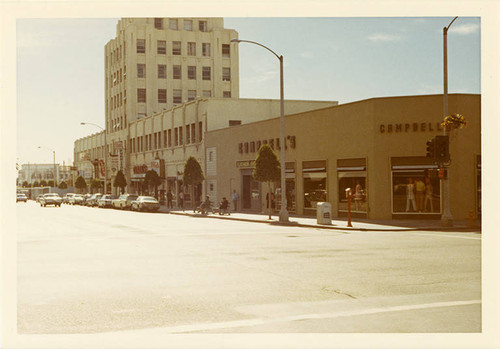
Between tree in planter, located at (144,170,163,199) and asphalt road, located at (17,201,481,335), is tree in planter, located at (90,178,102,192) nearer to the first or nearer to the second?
tree in planter, located at (144,170,163,199)

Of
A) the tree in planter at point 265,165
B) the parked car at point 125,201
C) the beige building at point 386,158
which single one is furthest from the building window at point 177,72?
the tree in planter at point 265,165

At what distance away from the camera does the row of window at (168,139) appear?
2332 inches

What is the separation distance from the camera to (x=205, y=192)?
55406 mm

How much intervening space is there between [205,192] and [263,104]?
30.9ft

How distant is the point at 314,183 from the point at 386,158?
6.65 meters

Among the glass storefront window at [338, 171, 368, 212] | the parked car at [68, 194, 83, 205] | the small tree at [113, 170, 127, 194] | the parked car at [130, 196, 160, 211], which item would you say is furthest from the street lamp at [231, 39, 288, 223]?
the parked car at [68, 194, 83, 205]

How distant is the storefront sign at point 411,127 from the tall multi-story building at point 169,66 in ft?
163

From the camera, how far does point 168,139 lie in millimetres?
66562

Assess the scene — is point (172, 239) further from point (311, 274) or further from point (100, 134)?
point (100, 134)

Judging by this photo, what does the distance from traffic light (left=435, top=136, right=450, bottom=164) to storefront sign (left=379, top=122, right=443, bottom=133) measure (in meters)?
5.39

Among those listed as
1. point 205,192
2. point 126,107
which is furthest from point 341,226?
point 126,107

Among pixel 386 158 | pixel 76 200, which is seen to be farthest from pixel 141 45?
pixel 386 158
